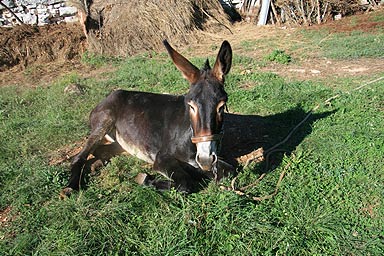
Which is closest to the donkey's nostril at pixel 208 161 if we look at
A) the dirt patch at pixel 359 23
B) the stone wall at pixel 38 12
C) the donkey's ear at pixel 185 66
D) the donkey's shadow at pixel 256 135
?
the donkey's ear at pixel 185 66

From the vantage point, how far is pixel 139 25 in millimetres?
10219

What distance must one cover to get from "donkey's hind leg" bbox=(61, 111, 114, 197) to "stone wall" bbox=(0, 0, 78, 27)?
25.3 ft

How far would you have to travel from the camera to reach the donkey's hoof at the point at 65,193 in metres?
3.35

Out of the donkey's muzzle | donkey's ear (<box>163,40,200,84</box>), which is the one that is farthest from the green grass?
the donkey's muzzle

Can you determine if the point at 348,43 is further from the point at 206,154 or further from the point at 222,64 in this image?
the point at 206,154

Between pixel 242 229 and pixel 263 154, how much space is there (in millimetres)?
1521

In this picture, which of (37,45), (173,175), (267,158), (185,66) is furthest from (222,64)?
(37,45)

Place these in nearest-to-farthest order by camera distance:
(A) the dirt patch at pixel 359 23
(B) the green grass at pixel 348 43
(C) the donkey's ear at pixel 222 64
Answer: (C) the donkey's ear at pixel 222 64
(B) the green grass at pixel 348 43
(A) the dirt patch at pixel 359 23

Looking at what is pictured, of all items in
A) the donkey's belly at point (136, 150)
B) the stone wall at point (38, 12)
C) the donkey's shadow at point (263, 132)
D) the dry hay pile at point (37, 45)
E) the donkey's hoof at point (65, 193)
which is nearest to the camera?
the donkey's hoof at point (65, 193)

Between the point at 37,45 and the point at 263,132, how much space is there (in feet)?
24.8

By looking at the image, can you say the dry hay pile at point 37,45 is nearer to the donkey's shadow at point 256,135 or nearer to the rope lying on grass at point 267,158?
the donkey's shadow at point 256,135

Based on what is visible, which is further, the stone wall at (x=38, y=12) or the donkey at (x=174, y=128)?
the stone wall at (x=38, y=12)

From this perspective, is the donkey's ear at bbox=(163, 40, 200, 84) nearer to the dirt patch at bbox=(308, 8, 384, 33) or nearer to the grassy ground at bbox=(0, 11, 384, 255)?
the grassy ground at bbox=(0, 11, 384, 255)

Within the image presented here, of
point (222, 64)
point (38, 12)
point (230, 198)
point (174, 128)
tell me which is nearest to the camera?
point (230, 198)
